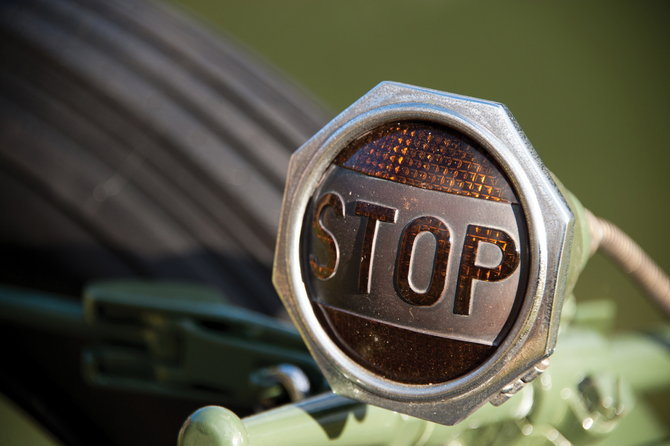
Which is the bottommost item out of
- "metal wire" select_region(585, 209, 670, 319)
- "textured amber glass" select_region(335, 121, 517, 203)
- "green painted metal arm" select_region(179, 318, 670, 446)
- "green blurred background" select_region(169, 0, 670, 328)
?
"green painted metal arm" select_region(179, 318, 670, 446)

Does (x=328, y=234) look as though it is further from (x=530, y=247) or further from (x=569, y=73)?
(x=569, y=73)

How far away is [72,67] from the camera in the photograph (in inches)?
41.6

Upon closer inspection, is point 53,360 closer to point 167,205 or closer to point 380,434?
point 167,205

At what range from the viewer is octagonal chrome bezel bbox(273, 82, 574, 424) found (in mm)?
359

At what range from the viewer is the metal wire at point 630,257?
20.5 inches

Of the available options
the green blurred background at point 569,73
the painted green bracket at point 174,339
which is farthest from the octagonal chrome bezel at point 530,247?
the green blurred background at point 569,73

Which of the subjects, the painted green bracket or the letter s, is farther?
the painted green bracket

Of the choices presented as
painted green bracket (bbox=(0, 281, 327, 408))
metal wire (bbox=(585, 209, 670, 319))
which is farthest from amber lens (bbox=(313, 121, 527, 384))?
painted green bracket (bbox=(0, 281, 327, 408))

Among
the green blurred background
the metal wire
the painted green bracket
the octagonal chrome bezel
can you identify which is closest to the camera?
the octagonal chrome bezel

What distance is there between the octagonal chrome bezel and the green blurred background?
79cm

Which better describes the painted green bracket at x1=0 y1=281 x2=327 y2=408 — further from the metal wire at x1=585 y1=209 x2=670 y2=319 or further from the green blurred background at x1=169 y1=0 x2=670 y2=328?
the green blurred background at x1=169 y1=0 x2=670 y2=328

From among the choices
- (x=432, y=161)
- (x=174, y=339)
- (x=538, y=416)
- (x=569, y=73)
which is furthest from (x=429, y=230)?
(x=569, y=73)

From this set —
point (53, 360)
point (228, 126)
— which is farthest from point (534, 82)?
point (53, 360)

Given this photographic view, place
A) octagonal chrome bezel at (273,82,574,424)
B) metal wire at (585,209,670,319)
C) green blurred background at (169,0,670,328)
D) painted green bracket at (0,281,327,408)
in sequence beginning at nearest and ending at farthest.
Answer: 1. octagonal chrome bezel at (273,82,574,424)
2. metal wire at (585,209,670,319)
3. painted green bracket at (0,281,327,408)
4. green blurred background at (169,0,670,328)
